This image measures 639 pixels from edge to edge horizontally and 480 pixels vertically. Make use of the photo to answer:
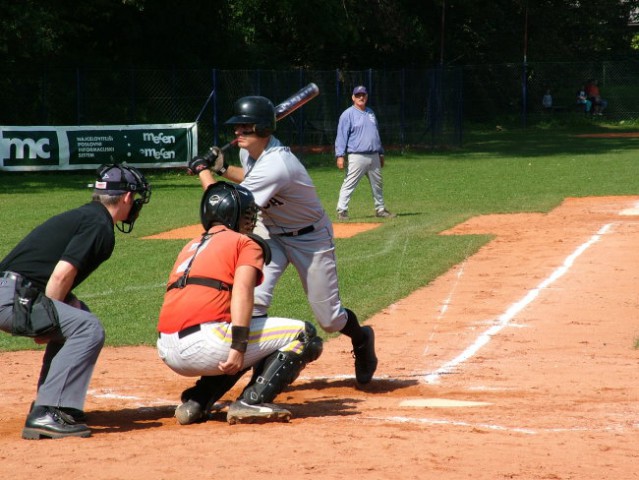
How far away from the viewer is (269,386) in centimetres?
633

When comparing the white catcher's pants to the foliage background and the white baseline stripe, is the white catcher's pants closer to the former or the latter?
the white baseline stripe

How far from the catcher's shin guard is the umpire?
0.94m

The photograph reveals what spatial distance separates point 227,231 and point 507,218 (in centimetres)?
1234

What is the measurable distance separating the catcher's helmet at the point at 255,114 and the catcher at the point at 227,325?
25.7 inches

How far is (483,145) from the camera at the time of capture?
39.6 meters

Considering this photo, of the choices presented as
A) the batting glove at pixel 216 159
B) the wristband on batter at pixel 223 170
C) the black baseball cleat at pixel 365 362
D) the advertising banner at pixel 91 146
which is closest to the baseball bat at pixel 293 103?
the wristband on batter at pixel 223 170

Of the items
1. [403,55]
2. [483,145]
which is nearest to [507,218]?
[483,145]

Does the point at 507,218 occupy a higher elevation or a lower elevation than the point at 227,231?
lower

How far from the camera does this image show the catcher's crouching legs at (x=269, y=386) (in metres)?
6.27

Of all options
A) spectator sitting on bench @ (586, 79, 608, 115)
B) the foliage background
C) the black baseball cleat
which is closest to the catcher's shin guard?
the black baseball cleat

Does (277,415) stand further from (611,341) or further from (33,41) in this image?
(33,41)

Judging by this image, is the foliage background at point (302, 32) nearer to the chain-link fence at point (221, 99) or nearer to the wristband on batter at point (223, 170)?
the chain-link fence at point (221, 99)

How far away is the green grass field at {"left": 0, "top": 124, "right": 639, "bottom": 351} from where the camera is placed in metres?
11.3

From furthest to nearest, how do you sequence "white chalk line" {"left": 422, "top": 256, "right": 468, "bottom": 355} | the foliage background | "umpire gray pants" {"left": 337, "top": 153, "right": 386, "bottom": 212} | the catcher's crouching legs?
1. the foliage background
2. "umpire gray pants" {"left": 337, "top": 153, "right": 386, "bottom": 212}
3. "white chalk line" {"left": 422, "top": 256, "right": 468, "bottom": 355}
4. the catcher's crouching legs
